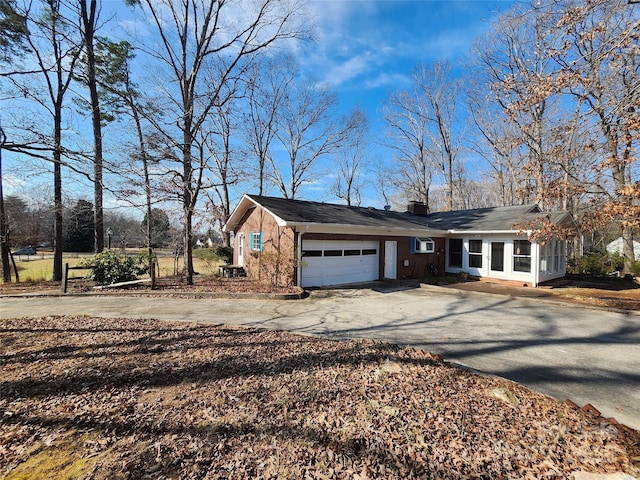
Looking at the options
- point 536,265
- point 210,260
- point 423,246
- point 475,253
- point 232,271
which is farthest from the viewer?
point 210,260

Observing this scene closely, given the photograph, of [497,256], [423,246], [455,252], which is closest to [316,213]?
[423,246]

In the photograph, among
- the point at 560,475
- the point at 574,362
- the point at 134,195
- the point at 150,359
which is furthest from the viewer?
the point at 134,195

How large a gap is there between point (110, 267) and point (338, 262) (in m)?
9.37

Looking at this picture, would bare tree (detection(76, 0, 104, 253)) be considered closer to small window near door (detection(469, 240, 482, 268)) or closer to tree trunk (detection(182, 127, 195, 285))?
tree trunk (detection(182, 127, 195, 285))

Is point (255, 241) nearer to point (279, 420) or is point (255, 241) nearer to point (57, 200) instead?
point (57, 200)

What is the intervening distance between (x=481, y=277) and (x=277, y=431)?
1407 centimetres

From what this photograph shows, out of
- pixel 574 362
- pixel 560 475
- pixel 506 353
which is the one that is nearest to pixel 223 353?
pixel 560 475

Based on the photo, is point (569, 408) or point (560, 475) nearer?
point (560, 475)

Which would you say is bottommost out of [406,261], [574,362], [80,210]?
[574,362]

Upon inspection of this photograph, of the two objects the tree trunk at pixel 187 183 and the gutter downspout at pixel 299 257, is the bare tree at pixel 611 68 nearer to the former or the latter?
the gutter downspout at pixel 299 257

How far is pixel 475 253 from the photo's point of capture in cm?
1460

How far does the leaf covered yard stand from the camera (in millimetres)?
2346

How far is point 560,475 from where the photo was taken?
227 cm

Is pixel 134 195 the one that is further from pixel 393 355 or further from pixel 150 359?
pixel 393 355
